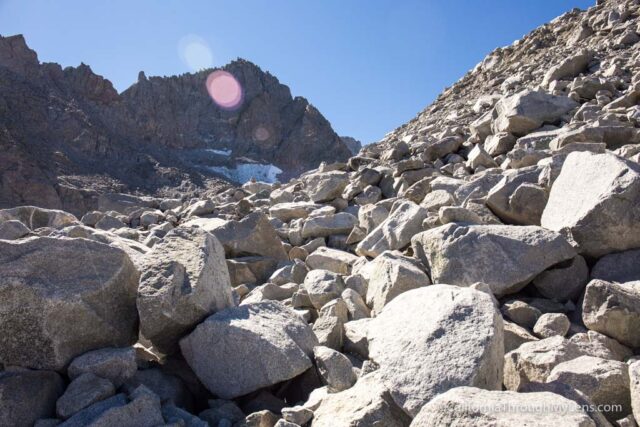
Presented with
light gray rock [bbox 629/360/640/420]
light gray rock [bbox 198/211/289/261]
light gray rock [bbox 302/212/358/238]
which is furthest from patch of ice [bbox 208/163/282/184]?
light gray rock [bbox 629/360/640/420]

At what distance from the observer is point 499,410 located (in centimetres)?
177

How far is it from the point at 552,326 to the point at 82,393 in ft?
8.76

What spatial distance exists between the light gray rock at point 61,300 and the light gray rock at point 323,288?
1.51 meters

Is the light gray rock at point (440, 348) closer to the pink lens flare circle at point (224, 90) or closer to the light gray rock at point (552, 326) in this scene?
the light gray rock at point (552, 326)

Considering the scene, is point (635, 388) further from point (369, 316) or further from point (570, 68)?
point (570, 68)

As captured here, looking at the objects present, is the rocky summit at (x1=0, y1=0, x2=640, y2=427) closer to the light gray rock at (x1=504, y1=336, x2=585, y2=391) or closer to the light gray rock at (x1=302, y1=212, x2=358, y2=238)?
the light gray rock at (x1=504, y1=336, x2=585, y2=391)

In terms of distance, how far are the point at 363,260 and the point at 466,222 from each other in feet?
4.53

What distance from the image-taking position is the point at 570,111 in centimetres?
809

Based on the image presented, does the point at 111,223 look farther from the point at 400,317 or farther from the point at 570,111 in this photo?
the point at 570,111

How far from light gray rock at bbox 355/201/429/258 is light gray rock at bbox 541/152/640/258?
127 centimetres

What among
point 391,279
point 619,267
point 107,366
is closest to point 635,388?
point 619,267

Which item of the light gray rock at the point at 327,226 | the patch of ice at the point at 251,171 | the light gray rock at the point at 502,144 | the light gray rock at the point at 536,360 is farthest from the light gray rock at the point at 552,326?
the patch of ice at the point at 251,171

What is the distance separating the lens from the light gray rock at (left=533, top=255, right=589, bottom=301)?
3338mm

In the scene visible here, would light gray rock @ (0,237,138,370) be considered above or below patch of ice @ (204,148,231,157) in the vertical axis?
below
